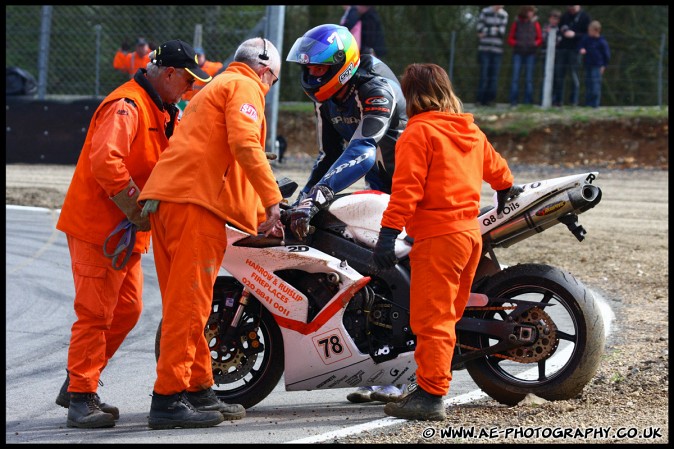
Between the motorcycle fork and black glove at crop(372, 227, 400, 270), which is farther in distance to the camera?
the motorcycle fork

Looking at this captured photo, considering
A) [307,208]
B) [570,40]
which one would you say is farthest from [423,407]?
[570,40]

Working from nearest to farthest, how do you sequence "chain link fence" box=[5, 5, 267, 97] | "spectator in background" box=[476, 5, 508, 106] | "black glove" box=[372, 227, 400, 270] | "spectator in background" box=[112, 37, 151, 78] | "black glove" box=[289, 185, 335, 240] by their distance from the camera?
"black glove" box=[372, 227, 400, 270]
"black glove" box=[289, 185, 335, 240]
"spectator in background" box=[112, 37, 151, 78]
"chain link fence" box=[5, 5, 267, 97]
"spectator in background" box=[476, 5, 508, 106]

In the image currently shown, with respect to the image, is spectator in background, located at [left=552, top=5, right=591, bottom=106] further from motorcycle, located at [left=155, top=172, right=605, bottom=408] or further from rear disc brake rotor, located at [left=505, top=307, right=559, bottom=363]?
rear disc brake rotor, located at [left=505, top=307, right=559, bottom=363]

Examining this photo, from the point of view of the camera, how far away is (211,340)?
645 centimetres

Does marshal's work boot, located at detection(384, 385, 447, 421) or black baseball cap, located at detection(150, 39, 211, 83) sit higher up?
black baseball cap, located at detection(150, 39, 211, 83)

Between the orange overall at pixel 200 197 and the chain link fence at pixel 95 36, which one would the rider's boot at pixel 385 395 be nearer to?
the orange overall at pixel 200 197

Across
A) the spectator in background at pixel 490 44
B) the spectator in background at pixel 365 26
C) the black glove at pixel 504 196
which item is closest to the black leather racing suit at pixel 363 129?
the black glove at pixel 504 196

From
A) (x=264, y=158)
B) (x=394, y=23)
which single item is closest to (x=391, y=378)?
(x=264, y=158)

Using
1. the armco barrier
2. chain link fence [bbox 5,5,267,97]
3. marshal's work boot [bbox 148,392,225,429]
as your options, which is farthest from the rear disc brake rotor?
chain link fence [bbox 5,5,267,97]

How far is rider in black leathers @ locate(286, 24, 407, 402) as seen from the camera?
649 cm

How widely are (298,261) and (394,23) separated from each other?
75.8 feet

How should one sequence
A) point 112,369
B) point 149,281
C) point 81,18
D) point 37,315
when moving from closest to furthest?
point 112,369, point 37,315, point 149,281, point 81,18

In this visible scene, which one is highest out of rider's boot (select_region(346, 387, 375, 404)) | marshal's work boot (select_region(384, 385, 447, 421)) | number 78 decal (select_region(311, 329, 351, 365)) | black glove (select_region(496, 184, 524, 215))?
black glove (select_region(496, 184, 524, 215))

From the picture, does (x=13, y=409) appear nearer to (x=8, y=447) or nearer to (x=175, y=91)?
(x=8, y=447)
